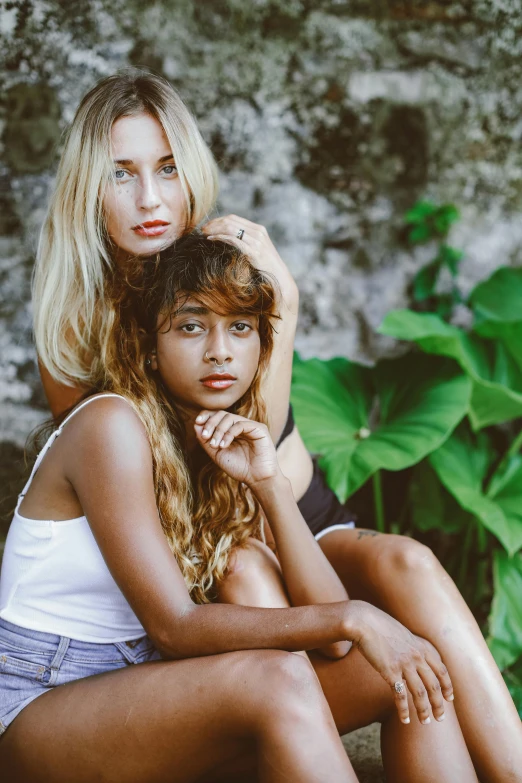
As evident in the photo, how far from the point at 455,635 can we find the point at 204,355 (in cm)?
72

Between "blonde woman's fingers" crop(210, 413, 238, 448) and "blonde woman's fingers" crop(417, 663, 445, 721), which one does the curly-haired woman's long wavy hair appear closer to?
"blonde woman's fingers" crop(210, 413, 238, 448)

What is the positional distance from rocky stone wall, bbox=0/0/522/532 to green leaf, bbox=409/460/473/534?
19.9 inches

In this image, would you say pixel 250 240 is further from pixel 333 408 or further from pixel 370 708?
pixel 370 708

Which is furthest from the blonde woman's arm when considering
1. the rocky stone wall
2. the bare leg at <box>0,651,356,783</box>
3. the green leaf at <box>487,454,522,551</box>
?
the green leaf at <box>487,454,522,551</box>

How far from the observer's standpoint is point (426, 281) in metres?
2.69

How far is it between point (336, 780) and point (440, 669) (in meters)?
0.26

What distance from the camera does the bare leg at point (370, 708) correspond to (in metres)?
1.32

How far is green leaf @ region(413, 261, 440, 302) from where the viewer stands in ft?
8.78

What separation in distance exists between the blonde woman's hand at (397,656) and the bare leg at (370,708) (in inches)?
5.1

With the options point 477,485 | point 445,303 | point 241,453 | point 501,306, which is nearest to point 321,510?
point 241,453

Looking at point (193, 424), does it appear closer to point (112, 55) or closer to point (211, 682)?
point (211, 682)

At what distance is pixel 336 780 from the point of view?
43.9 inches

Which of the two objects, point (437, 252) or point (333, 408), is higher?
point (437, 252)

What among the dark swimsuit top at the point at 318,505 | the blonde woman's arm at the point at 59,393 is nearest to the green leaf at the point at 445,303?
the dark swimsuit top at the point at 318,505
